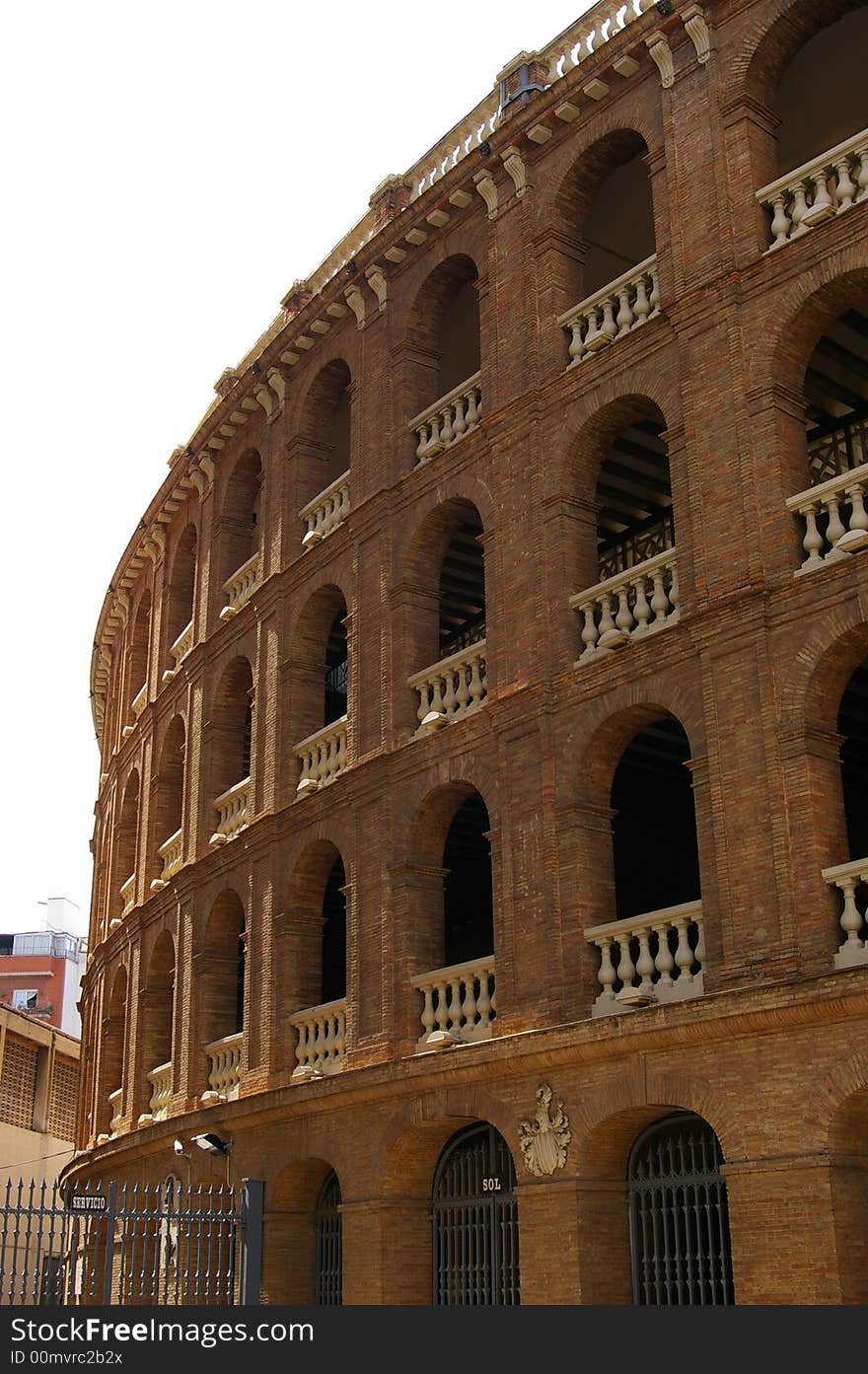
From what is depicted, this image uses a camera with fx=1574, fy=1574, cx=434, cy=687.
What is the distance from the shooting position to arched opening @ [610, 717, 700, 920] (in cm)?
2309

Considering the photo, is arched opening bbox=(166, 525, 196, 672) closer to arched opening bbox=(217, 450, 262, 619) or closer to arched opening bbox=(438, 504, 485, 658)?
arched opening bbox=(217, 450, 262, 619)

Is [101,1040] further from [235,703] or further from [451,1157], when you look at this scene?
[451,1157]

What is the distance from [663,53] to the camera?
1844 cm

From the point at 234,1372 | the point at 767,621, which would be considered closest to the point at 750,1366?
the point at 234,1372

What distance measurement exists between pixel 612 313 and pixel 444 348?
6009 millimetres

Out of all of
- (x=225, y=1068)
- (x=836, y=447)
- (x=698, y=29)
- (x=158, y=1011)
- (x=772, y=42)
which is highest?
(x=698, y=29)

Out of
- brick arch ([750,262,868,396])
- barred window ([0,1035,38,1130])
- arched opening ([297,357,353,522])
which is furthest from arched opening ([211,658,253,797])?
barred window ([0,1035,38,1130])

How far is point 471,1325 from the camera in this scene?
10.4m

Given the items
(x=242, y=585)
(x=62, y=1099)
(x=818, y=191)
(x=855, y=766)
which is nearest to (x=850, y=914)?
(x=818, y=191)

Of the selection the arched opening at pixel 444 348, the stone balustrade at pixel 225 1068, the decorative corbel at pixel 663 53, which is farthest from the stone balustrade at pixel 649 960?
the decorative corbel at pixel 663 53

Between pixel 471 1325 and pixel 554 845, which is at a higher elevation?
pixel 554 845

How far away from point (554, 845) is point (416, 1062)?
3.11m

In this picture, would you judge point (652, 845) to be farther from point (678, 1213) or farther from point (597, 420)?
point (678, 1213)

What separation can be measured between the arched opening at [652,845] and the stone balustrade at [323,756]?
4.08 m
